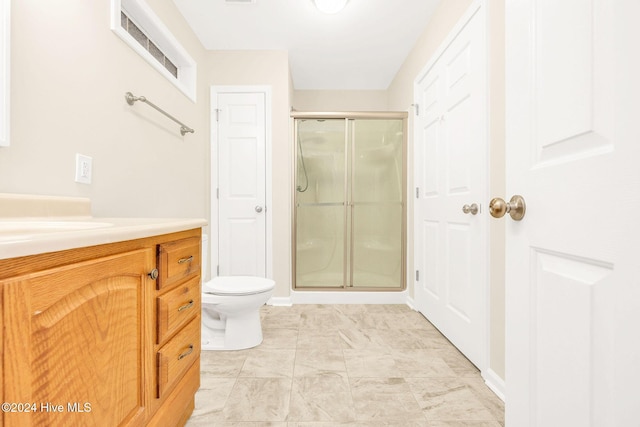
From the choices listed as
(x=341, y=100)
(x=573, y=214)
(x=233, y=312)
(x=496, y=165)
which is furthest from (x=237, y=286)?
(x=341, y=100)

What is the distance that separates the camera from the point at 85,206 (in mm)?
1225

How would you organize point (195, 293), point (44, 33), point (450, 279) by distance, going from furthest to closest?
1. point (450, 279)
2. point (195, 293)
3. point (44, 33)

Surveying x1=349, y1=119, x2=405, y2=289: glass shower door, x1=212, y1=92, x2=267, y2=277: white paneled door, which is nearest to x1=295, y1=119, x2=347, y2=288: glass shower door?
x1=349, y1=119, x2=405, y2=289: glass shower door

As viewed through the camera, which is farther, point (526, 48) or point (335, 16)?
point (335, 16)

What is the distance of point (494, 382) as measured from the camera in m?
1.44

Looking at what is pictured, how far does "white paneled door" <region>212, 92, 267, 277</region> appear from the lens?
8.94 ft

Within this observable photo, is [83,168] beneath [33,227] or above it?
above

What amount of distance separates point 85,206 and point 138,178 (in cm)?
48

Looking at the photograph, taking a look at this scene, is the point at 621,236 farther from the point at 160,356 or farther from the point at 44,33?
the point at 44,33

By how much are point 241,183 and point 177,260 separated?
1.77 metres

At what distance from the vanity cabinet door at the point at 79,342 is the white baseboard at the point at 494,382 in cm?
145

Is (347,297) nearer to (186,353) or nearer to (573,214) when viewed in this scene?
(186,353)

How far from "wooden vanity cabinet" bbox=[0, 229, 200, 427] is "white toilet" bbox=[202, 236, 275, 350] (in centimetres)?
70

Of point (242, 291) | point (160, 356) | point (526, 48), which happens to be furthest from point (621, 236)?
point (242, 291)
